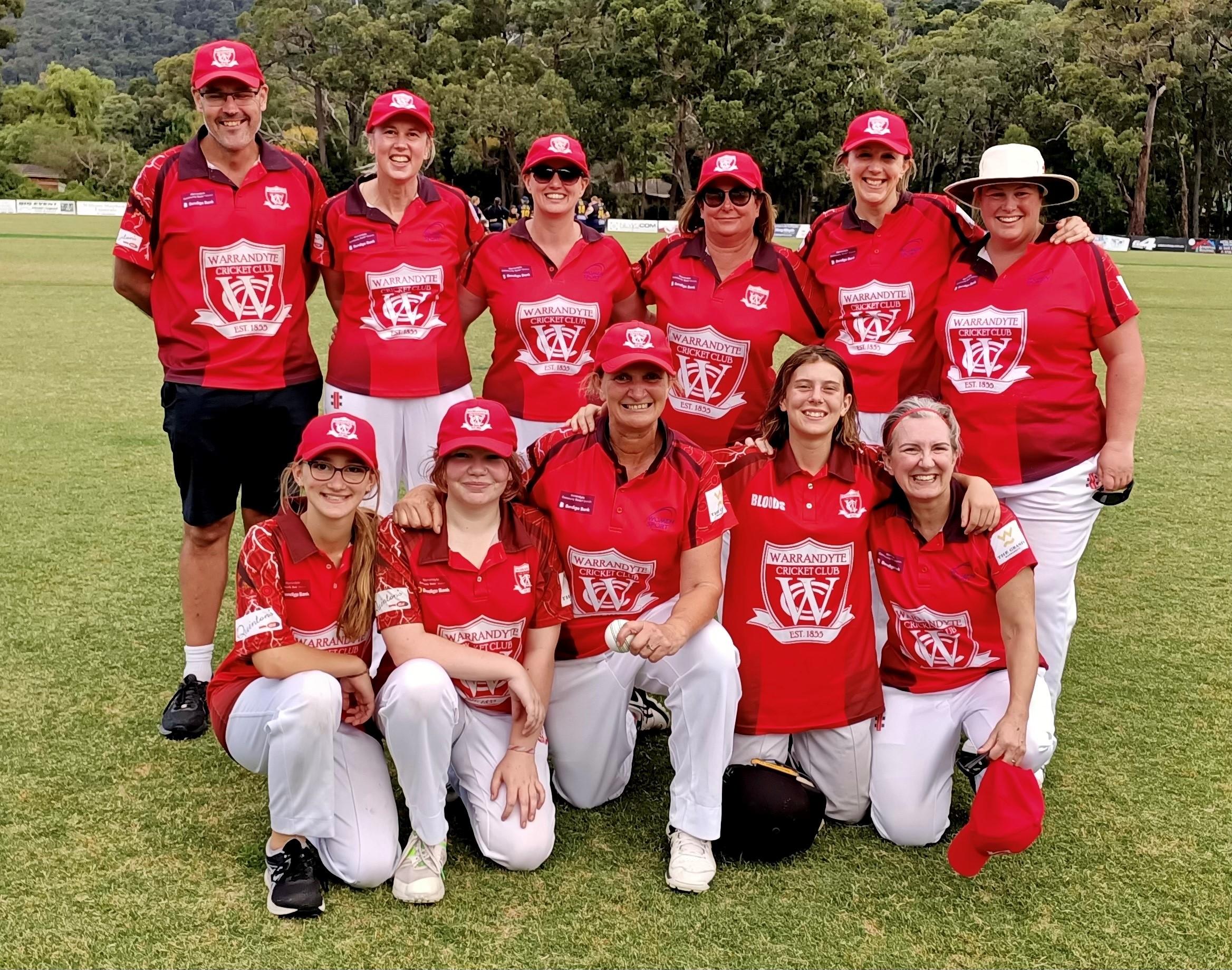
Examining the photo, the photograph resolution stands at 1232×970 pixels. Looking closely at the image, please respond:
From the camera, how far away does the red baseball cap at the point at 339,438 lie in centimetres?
338

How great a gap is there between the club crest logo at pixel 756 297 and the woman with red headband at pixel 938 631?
0.92 m

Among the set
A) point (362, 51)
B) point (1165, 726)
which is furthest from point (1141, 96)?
point (1165, 726)

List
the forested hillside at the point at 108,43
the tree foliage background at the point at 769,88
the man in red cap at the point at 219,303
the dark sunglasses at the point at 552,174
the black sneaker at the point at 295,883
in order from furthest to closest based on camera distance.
Answer: the forested hillside at the point at 108,43
the tree foliage background at the point at 769,88
the dark sunglasses at the point at 552,174
the man in red cap at the point at 219,303
the black sneaker at the point at 295,883

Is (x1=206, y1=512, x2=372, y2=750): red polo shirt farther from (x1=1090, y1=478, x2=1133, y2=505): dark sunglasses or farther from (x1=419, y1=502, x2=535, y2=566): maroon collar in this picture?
(x1=1090, y1=478, x2=1133, y2=505): dark sunglasses

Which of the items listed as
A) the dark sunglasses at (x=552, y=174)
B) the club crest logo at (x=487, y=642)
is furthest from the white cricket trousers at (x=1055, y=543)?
the dark sunglasses at (x=552, y=174)

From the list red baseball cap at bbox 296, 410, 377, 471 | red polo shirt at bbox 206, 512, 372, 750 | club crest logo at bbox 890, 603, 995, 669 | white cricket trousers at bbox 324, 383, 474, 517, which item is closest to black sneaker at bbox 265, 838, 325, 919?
red polo shirt at bbox 206, 512, 372, 750

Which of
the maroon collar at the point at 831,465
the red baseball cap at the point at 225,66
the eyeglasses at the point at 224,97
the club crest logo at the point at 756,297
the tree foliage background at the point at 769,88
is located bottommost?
the maroon collar at the point at 831,465

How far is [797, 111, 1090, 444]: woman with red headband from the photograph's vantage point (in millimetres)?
4422

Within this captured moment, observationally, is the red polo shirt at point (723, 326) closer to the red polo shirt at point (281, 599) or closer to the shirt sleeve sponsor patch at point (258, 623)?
the red polo shirt at point (281, 599)

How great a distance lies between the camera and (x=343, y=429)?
3426 millimetres

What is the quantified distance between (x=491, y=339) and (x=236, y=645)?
11.9 meters

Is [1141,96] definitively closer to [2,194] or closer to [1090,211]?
[1090,211]

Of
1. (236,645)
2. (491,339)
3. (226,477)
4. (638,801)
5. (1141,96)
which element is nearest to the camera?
(236,645)

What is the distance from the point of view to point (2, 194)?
53.4 meters
